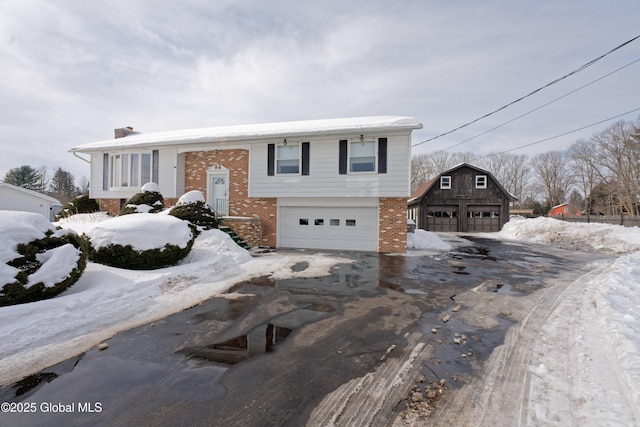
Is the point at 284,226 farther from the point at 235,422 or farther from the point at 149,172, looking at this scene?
the point at 235,422

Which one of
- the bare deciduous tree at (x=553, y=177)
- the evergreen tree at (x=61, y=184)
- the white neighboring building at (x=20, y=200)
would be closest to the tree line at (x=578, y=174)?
the bare deciduous tree at (x=553, y=177)

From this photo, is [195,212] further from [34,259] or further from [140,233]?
[34,259]

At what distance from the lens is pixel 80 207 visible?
14188mm

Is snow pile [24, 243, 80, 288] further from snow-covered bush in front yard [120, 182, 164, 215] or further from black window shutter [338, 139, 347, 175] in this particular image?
black window shutter [338, 139, 347, 175]

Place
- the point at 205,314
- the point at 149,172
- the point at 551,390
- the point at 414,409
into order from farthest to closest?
the point at 149,172, the point at 205,314, the point at 551,390, the point at 414,409

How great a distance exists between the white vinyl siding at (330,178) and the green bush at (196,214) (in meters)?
2.66

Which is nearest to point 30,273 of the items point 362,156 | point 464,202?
point 362,156

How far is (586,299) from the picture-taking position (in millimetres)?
5320

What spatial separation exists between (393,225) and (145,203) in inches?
399

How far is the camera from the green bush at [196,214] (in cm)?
963

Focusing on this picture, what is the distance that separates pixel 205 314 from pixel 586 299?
7.13 m

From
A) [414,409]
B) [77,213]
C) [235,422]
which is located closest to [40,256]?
[235,422]

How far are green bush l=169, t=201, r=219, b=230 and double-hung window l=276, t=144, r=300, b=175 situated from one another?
359 cm

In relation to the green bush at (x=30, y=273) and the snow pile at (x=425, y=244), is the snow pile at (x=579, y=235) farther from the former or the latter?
the green bush at (x=30, y=273)
